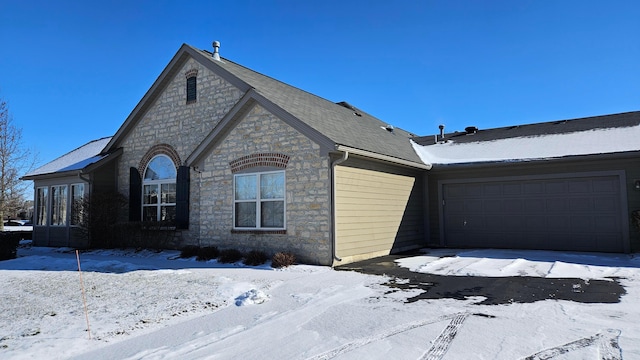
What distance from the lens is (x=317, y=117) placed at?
40.1 ft

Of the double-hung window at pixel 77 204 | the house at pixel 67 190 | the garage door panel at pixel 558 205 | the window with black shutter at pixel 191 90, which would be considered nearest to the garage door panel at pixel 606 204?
the garage door panel at pixel 558 205

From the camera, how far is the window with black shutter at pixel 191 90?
14766 mm

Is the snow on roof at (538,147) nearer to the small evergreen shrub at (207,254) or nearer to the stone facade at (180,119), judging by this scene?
the stone facade at (180,119)

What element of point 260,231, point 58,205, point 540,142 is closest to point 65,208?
point 58,205

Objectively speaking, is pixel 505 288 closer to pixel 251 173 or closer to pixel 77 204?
pixel 251 173

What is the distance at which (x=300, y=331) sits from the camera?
17.1ft

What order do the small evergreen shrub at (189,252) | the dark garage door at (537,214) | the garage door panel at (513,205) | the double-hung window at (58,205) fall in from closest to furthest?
1. the small evergreen shrub at (189,252)
2. the dark garage door at (537,214)
3. the garage door panel at (513,205)
4. the double-hung window at (58,205)

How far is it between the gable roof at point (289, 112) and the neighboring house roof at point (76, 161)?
1074 millimetres

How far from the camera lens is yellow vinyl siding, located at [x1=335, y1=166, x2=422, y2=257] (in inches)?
419

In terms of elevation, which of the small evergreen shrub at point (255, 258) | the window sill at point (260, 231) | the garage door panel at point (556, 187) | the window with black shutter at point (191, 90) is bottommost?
the small evergreen shrub at point (255, 258)

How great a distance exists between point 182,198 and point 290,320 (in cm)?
928

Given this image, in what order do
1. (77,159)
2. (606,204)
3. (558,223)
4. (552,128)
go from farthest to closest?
(77,159) → (552,128) → (558,223) → (606,204)

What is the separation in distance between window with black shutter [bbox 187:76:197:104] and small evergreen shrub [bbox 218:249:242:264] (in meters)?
5.96

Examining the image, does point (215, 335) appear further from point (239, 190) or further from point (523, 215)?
point (523, 215)
